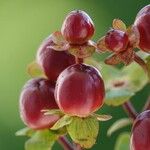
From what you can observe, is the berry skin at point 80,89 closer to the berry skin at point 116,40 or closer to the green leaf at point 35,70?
the berry skin at point 116,40

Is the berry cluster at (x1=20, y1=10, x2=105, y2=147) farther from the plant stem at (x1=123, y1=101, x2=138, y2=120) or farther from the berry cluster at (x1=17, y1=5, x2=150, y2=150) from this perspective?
the plant stem at (x1=123, y1=101, x2=138, y2=120)

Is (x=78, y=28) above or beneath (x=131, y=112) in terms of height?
above

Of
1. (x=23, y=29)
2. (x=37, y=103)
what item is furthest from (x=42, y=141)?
(x=23, y=29)

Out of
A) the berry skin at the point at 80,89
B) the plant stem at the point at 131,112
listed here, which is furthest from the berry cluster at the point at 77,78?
the plant stem at the point at 131,112

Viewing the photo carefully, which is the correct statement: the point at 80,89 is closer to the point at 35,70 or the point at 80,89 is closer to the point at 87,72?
the point at 87,72

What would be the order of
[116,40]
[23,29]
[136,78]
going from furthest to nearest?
[23,29] → [136,78] → [116,40]

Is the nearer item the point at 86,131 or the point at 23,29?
the point at 86,131

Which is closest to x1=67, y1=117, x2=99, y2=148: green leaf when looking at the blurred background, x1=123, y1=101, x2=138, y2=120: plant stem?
x1=123, y1=101, x2=138, y2=120: plant stem
